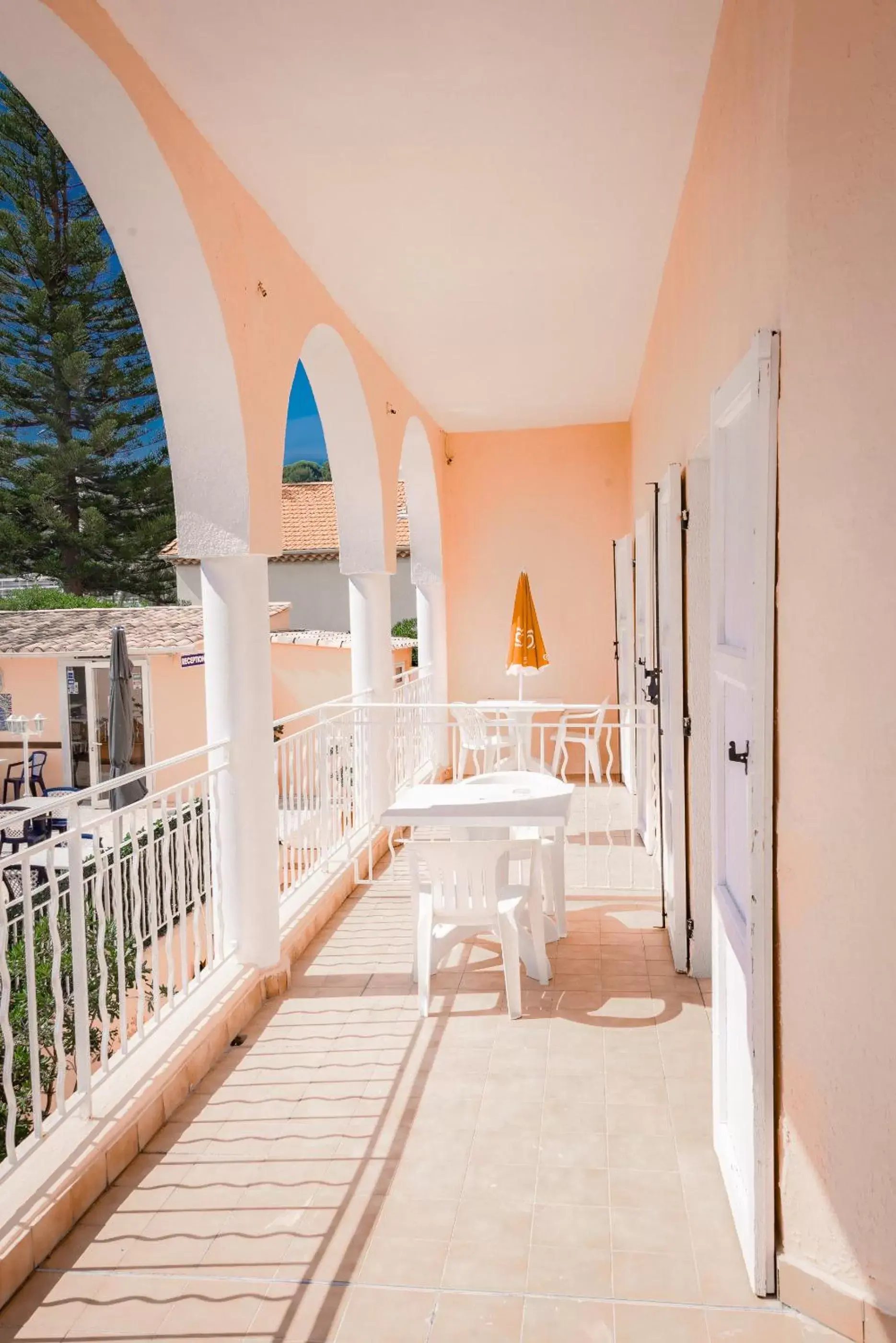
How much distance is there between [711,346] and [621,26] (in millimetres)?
997

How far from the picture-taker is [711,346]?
3.31 meters

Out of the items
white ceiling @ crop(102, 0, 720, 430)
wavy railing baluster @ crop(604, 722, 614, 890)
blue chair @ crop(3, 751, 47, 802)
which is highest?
white ceiling @ crop(102, 0, 720, 430)

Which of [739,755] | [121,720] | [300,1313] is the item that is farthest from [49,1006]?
[121,720]

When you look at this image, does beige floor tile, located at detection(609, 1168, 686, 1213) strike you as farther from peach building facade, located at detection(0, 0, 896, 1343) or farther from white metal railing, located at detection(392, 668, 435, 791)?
white metal railing, located at detection(392, 668, 435, 791)

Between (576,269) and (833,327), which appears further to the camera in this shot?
(576,269)

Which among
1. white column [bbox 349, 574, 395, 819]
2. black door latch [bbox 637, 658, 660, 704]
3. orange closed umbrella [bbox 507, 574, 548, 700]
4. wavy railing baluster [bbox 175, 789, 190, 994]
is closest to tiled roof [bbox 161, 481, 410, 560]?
orange closed umbrella [bbox 507, 574, 548, 700]

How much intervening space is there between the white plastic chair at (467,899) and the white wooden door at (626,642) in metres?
3.68

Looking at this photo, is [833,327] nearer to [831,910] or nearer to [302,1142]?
[831,910]

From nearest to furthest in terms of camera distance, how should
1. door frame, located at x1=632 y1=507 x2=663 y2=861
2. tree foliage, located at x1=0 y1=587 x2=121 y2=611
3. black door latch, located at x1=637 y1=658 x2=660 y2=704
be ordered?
black door latch, located at x1=637 y1=658 x2=660 y2=704 < door frame, located at x1=632 y1=507 x2=663 y2=861 < tree foliage, located at x1=0 y1=587 x2=121 y2=611

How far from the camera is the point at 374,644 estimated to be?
716 centimetres

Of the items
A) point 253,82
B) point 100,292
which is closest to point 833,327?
point 253,82

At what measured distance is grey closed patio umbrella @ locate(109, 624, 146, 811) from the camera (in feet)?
29.7

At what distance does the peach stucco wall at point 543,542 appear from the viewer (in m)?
9.95

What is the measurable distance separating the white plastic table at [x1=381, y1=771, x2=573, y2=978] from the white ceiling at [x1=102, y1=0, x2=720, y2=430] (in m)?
2.69
